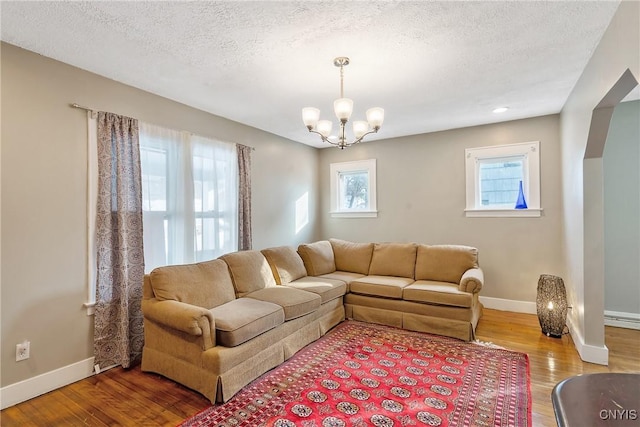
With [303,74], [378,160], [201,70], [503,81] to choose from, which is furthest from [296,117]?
[503,81]

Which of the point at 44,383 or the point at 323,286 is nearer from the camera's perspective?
the point at 44,383

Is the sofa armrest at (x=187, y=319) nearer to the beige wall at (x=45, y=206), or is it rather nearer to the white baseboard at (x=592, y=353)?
the beige wall at (x=45, y=206)

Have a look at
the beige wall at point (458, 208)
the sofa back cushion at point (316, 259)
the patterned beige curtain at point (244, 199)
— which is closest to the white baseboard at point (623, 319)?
the beige wall at point (458, 208)

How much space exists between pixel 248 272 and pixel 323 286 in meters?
0.85

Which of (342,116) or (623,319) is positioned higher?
(342,116)

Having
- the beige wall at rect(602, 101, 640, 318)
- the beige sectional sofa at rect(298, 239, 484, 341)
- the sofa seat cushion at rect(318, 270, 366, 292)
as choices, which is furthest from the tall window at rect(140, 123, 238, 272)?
the beige wall at rect(602, 101, 640, 318)

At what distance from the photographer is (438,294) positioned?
328 cm

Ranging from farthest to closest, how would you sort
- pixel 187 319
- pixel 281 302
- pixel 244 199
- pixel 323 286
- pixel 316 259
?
pixel 316 259, pixel 244 199, pixel 323 286, pixel 281 302, pixel 187 319

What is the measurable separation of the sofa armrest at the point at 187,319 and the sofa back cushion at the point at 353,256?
7.90 feet

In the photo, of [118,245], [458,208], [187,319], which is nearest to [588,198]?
[458,208]

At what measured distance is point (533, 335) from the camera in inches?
129

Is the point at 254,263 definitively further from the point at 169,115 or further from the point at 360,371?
the point at 169,115

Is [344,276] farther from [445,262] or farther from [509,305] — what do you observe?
[509,305]

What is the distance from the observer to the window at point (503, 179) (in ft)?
13.0
